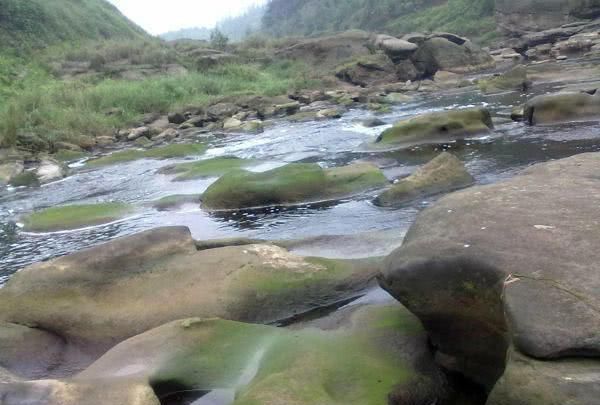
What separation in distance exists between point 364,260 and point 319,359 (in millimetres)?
2277

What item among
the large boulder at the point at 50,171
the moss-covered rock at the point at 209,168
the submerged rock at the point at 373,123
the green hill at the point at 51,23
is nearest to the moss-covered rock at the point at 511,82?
the submerged rock at the point at 373,123

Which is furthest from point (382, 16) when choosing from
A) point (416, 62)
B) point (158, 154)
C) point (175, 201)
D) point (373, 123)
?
point (175, 201)

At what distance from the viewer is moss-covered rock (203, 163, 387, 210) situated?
10633mm

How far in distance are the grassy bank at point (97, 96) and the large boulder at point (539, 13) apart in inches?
798

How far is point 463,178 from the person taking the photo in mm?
10203

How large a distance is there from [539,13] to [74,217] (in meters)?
45.6

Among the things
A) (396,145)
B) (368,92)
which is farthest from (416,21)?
(396,145)

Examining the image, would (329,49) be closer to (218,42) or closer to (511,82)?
(218,42)

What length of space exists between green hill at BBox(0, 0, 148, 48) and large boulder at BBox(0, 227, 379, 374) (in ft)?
140

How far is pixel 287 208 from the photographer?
10375 mm

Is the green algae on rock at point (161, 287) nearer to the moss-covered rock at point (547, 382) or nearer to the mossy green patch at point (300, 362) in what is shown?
the mossy green patch at point (300, 362)

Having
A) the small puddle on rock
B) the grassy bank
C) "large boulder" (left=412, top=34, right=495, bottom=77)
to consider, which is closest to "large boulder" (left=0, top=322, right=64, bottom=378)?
the small puddle on rock

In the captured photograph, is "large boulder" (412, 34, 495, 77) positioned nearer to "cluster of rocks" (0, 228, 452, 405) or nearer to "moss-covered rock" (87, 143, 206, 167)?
"moss-covered rock" (87, 143, 206, 167)

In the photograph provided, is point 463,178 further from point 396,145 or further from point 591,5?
point 591,5
